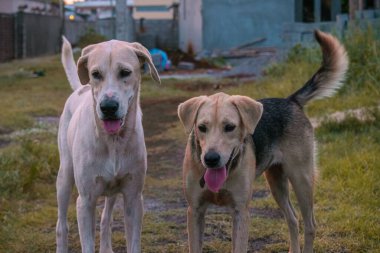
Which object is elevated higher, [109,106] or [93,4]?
[93,4]

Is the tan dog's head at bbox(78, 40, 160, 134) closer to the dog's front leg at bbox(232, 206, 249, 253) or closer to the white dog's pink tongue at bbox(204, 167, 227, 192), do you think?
the white dog's pink tongue at bbox(204, 167, 227, 192)

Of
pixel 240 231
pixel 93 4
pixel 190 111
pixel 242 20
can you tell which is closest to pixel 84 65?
pixel 190 111

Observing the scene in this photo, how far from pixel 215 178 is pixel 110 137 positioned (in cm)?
76

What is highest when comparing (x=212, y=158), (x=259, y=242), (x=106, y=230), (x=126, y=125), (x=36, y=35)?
(x=36, y=35)

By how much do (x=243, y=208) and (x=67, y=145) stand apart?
1.50 m

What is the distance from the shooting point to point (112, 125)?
4.90 m

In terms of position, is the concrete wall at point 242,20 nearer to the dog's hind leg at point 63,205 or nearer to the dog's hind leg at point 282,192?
the dog's hind leg at point 282,192

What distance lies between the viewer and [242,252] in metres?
5.04

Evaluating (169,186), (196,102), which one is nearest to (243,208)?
(196,102)

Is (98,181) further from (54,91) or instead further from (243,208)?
(54,91)

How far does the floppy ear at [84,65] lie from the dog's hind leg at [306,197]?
167 cm

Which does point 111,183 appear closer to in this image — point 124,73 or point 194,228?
point 194,228

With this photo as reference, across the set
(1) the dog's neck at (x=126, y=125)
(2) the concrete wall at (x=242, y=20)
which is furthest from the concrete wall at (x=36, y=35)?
(1) the dog's neck at (x=126, y=125)

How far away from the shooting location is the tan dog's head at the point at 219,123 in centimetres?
475
